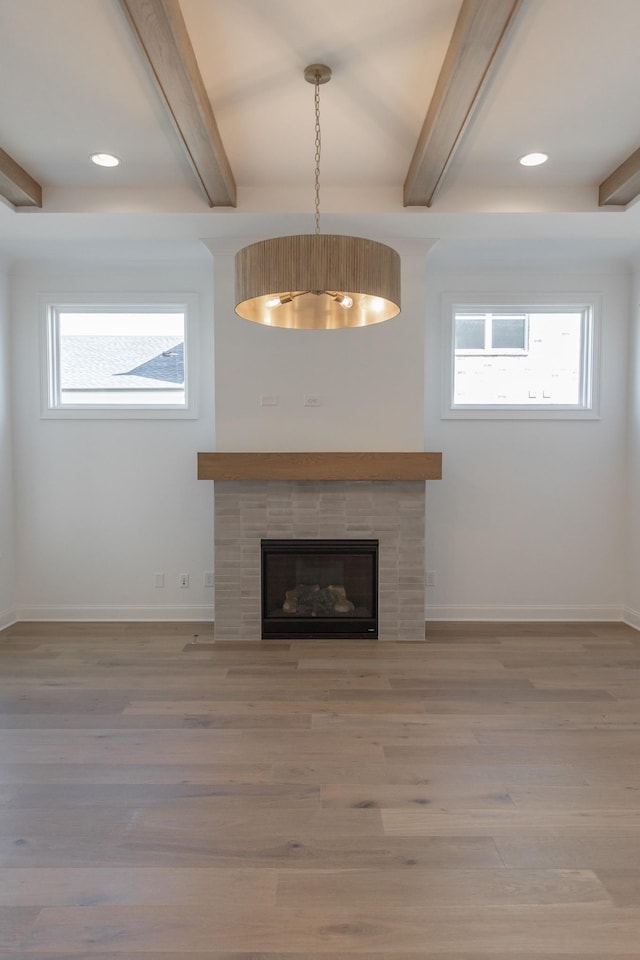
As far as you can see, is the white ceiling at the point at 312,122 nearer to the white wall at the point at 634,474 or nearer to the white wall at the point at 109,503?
the white wall at the point at 634,474

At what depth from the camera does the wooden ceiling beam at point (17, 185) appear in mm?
3123

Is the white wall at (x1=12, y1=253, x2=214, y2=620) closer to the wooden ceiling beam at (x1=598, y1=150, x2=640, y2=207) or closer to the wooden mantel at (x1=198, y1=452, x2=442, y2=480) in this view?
the wooden mantel at (x1=198, y1=452, x2=442, y2=480)

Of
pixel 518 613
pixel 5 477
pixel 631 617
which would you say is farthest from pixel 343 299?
pixel 631 617

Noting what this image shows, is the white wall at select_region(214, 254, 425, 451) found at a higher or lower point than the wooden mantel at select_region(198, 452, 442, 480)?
higher

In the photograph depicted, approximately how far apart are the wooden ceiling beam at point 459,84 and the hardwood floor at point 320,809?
2805mm

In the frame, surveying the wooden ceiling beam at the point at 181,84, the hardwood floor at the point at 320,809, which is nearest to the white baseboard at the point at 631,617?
the hardwood floor at the point at 320,809

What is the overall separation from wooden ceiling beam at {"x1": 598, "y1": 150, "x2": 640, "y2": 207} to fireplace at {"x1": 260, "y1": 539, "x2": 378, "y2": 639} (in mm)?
2580

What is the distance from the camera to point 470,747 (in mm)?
2545

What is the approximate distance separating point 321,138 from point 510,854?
128 inches

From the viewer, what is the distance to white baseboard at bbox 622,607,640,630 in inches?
174

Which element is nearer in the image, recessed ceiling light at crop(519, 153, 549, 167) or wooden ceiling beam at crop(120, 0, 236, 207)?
wooden ceiling beam at crop(120, 0, 236, 207)

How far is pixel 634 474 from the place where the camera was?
4.52 metres

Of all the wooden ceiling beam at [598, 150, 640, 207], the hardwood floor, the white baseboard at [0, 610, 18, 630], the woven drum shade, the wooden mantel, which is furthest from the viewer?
the white baseboard at [0, 610, 18, 630]

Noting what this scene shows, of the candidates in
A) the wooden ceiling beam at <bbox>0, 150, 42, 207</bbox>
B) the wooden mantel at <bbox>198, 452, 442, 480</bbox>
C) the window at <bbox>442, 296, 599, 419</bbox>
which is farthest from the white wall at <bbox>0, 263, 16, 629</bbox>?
the window at <bbox>442, 296, 599, 419</bbox>
